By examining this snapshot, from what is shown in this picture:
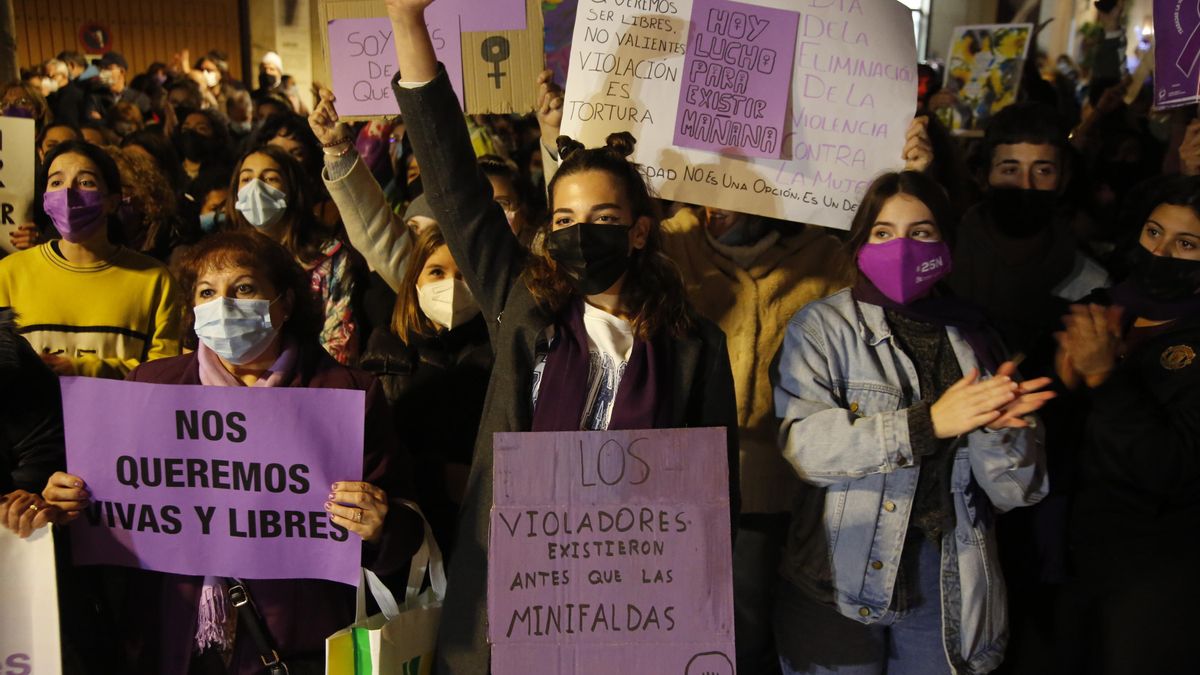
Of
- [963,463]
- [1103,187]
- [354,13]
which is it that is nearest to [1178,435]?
[963,463]

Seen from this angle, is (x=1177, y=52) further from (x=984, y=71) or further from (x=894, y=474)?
(x=984, y=71)

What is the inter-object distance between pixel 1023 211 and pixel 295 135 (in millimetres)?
3387

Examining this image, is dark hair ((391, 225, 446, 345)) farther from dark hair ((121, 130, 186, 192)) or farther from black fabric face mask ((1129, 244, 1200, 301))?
dark hair ((121, 130, 186, 192))

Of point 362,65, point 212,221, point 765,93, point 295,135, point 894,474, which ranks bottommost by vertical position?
point 894,474

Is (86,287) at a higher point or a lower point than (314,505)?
higher

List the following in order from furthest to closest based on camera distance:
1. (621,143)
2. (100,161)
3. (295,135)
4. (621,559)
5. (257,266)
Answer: (295,135) → (100,161) → (621,143) → (257,266) → (621,559)

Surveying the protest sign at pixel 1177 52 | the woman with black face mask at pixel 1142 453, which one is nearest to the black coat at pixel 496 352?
the woman with black face mask at pixel 1142 453

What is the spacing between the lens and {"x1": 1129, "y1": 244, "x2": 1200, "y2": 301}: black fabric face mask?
2805 millimetres

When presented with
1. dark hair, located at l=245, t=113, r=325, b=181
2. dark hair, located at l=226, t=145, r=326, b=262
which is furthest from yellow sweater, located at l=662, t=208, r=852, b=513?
dark hair, located at l=245, t=113, r=325, b=181

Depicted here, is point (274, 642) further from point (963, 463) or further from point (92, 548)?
point (963, 463)

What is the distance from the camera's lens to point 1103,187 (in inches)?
224

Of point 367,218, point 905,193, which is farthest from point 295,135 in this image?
point 905,193

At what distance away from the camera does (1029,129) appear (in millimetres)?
3506

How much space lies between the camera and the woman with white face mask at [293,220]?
3768 mm
